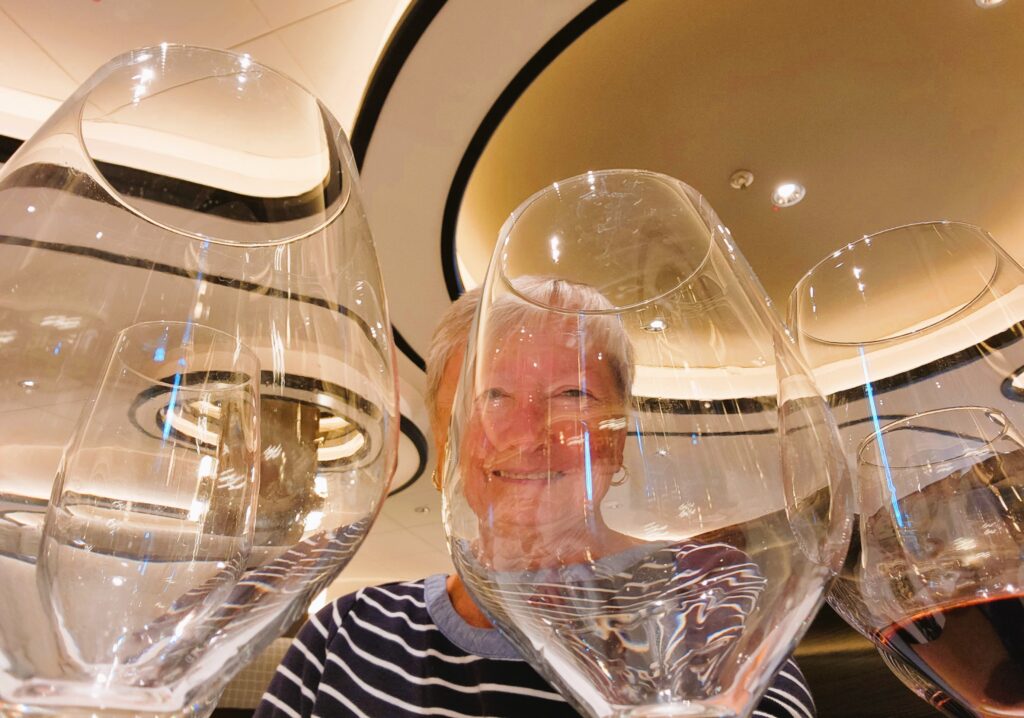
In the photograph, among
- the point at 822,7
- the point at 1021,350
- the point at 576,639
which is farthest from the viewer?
the point at 822,7

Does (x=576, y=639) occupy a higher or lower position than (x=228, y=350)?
lower

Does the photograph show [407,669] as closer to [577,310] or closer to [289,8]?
[577,310]

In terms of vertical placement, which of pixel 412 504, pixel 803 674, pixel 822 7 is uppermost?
pixel 822 7

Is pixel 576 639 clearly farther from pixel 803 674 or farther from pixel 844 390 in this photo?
→ pixel 803 674

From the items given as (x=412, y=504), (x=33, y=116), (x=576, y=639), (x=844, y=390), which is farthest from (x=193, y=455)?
(x=412, y=504)

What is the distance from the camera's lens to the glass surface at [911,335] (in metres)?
0.36

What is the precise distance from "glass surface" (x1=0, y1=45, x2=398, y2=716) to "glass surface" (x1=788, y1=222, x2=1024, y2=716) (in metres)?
0.25

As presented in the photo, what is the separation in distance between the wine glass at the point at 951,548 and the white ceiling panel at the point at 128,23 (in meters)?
2.53

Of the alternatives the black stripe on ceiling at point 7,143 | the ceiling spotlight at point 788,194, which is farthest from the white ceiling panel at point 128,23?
the ceiling spotlight at point 788,194

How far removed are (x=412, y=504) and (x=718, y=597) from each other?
19.4ft

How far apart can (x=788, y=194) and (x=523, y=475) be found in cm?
347

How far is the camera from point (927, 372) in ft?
1.27

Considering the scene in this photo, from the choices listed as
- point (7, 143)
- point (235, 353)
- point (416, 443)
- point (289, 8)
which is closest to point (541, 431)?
point (235, 353)

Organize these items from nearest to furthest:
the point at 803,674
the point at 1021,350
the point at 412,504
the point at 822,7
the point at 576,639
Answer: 1. the point at 576,639
2. the point at 1021,350
3. the point at 803,674
4. the point at 822,7
5. the point at 412,504
